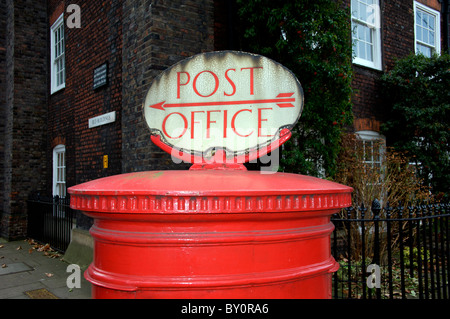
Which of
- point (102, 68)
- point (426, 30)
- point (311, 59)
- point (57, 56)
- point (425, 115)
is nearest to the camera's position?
point (311, 59)

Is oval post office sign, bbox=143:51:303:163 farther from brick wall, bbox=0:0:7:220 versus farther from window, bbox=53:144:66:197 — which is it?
brick wall, bbox=0:0:7:220

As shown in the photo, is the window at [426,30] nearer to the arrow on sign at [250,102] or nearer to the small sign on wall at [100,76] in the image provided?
the small sign on wall at [100,76]

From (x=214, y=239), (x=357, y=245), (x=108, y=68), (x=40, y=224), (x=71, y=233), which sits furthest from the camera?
(x=40, y=224)

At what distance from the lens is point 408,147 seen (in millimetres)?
7246

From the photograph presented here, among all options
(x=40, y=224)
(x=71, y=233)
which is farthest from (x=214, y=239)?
(x=40, y=224)

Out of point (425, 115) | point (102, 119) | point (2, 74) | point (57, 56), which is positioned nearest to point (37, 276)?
point (102, 119)

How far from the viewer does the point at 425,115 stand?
7293mm

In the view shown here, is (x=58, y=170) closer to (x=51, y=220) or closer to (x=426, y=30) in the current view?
(x=51, y=220)

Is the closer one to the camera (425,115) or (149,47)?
(149,47)

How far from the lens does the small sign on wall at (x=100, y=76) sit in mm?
6410

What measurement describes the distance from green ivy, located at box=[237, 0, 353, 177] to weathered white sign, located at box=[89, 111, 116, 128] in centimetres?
270

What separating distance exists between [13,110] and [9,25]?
7.83ft

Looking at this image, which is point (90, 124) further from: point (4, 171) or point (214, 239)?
point (214, 239)

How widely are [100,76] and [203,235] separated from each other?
6093 mm
